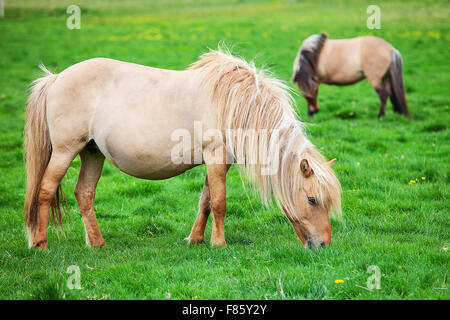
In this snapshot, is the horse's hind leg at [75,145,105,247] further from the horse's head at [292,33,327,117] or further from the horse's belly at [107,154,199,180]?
the horse's head at [292,33,327,117]

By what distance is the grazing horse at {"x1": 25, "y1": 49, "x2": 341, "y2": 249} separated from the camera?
4.64 meters

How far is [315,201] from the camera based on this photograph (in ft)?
15.0

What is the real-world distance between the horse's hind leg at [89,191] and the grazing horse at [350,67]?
23.7ft

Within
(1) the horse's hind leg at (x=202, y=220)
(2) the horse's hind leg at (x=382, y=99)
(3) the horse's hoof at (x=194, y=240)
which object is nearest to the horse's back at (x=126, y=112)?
(1) the horse's hind leg at (x=202, y=220)

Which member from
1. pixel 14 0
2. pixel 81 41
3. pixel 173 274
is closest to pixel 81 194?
pixel 173 274

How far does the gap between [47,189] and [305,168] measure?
2565mm

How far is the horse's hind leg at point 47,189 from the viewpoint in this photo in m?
5.04

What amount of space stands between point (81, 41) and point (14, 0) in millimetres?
17186

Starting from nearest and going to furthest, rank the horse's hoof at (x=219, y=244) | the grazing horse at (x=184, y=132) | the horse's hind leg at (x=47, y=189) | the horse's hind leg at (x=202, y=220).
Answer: the grazing horse at (x=184, y=132), the horse's hoof at (x=219, y=244), the horse's hind leg at (x=47, y=189), the horse's hind leg at (x=202, y=220)

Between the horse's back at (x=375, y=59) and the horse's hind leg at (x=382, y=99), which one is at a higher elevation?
the horse's back at (x=375, y=59)

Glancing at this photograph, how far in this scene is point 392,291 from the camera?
379 centimetres

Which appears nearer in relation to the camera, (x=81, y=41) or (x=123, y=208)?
(x=123, y=208)

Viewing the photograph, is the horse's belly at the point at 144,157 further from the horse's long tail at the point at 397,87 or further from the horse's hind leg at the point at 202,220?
the horse's long tail at the point at 397,87
